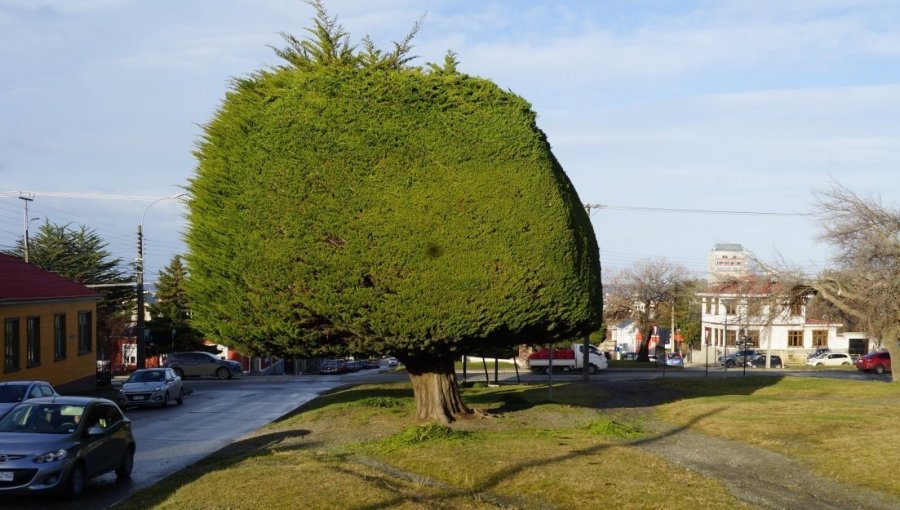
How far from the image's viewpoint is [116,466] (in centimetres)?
1573

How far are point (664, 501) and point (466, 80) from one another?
31.5 feet

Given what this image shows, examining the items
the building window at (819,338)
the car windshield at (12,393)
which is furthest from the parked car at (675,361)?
the car windshield at (12,393)

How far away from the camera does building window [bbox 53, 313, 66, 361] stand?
121 ft

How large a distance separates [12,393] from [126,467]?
6.91 metres

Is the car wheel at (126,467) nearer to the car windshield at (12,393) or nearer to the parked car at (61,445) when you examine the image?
the parked car at (61,445)

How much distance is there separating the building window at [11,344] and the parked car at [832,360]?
189 feet

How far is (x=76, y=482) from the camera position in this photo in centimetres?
1411

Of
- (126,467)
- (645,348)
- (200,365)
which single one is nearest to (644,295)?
(645,348)

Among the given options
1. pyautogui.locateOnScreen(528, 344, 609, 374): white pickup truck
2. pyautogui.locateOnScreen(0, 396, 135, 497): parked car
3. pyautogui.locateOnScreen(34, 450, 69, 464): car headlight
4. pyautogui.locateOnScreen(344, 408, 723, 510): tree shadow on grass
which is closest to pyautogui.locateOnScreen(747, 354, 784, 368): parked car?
pyautogui.locateOnScreen(528, 344, 609, 374): white pickup truck

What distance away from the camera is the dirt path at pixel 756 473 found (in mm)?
12672

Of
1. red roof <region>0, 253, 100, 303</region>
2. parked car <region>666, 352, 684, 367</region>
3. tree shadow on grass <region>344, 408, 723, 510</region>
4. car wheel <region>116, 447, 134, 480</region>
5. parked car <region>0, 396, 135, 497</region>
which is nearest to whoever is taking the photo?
tree shadow on grass <region>344, 408, 723, 510</region>

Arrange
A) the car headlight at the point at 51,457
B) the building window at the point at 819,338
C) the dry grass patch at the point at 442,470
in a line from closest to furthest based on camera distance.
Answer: the dry grass patch at the point at 442,470 < the car headlight at the point at 51,457 < the building window at the point at 819,338

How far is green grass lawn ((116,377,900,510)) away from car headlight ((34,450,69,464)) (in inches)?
49.6

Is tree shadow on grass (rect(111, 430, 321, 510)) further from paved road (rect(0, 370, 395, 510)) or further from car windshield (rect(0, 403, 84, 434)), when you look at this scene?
car windshield (rect(0, 403, 84, 434))
